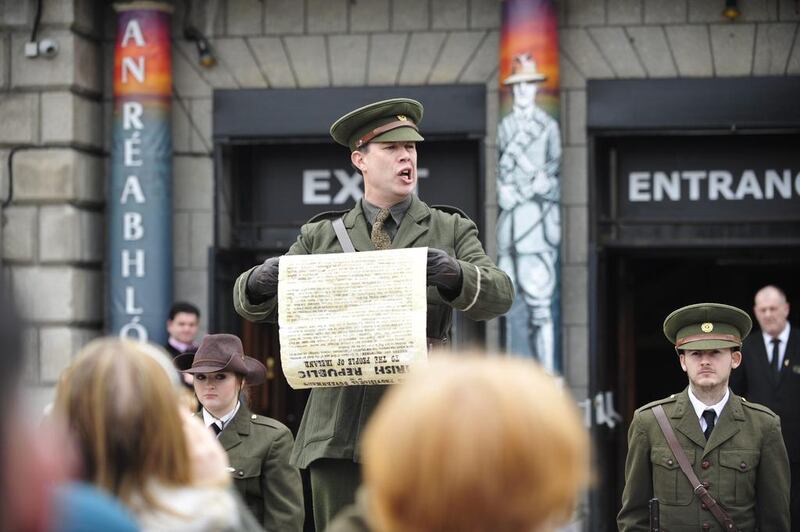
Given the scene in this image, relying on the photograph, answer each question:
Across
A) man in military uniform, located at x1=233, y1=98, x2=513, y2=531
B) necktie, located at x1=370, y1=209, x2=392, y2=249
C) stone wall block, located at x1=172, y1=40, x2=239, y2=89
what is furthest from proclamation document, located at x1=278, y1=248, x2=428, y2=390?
stone wall block, located at x1=172, y1=40, x2=239, y2=89

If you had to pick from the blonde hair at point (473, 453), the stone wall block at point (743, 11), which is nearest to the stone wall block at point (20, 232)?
the stone wall block at point (743, 11)

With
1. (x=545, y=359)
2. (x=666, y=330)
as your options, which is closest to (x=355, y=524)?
(x=666, y=330)

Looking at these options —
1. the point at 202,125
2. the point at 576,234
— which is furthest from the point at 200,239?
the point at 576,234

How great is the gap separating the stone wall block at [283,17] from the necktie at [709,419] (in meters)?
6.47

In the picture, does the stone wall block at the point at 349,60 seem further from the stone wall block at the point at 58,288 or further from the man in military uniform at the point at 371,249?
the man in military uniform at the point at 371,249

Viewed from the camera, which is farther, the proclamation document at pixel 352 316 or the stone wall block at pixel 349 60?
the stone wall block at pixel 349 60

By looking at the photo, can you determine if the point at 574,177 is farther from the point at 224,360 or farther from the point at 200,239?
the point at 224,360

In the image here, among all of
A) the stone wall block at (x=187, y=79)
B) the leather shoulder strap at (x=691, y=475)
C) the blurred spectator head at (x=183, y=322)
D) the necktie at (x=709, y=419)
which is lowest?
the leather shoulder strap at (x=691, y=475)

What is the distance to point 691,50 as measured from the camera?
39.6 ft

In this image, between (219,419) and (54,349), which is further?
(54,349)

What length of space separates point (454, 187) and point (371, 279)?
24.1 ft

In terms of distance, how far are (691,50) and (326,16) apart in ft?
9.72

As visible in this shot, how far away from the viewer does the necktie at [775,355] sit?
11.4 meters

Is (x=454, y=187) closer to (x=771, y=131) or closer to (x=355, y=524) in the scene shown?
(x=771, y=131)
